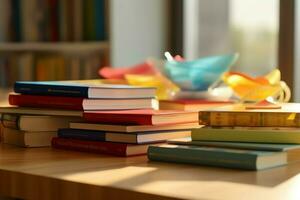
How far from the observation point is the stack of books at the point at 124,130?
49.5 inches

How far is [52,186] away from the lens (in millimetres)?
1019

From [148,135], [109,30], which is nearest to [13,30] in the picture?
[109,30]

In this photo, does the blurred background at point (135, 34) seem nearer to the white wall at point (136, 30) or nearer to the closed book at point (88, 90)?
the white wall at point (136, 30)

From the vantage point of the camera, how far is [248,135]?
116cm

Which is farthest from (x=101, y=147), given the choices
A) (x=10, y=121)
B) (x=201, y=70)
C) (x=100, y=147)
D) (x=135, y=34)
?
(x=135, y=34)

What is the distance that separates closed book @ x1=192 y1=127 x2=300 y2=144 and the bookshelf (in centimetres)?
160

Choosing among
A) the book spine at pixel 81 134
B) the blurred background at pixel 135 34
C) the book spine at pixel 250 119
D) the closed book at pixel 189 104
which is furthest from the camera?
the blurred background at pixel 135 34

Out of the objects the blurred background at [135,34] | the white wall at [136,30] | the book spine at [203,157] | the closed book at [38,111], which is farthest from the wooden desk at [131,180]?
the white wall at [136,30]

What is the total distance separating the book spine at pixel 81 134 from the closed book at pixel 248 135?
0.20 meters

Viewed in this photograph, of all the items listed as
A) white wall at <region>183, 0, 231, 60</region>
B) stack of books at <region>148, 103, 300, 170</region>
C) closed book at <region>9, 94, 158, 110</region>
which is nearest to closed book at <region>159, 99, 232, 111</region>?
closed book at <region>9, 94, 158, 110</region>

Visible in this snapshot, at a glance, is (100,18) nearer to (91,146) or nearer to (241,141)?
(91,146)

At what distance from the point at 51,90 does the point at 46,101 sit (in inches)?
1.1

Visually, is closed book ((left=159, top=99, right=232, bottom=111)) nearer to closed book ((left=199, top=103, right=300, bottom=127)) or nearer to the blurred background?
closed book ((left=199, top=103, right=300, bottom=127))

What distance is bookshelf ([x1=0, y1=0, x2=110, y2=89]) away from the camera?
2.86 metres
